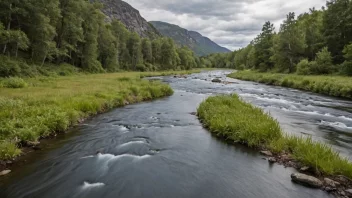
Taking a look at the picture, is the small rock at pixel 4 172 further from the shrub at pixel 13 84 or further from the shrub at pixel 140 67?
the shrub at pixel 140 67

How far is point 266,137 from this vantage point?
41.7ft

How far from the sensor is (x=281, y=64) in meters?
67.2

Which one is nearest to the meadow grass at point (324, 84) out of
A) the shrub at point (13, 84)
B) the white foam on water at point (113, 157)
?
the white foam on water at point (113, 157)

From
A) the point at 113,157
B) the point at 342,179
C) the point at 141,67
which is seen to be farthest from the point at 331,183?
the point at 141,67

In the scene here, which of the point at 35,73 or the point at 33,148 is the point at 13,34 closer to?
the point at 35,73

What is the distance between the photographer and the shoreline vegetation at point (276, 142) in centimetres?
913

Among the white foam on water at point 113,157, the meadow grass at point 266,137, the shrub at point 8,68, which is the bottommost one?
the white foam on water at point 113,157

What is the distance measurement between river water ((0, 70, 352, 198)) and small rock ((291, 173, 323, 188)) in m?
0.23

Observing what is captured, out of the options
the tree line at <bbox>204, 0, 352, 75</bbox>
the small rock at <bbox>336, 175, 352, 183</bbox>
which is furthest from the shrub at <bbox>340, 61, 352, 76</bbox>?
the small rock at <bbox>336, 175, 352, 183</bbox>

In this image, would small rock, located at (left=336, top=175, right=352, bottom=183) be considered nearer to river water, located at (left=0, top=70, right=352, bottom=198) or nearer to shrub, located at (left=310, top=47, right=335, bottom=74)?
river water, located at (left=0, top=70, right=352, bottom=198)

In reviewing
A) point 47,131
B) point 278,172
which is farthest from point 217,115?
point 47,131

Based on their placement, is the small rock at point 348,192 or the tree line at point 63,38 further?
the tree line at point 63,38

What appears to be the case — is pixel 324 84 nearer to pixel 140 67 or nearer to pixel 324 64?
pixel 324 64

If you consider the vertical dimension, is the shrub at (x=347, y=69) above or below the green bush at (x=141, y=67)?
above
